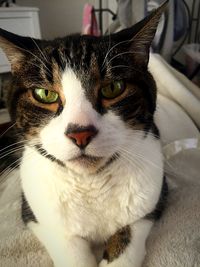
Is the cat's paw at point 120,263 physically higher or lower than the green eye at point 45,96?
lower

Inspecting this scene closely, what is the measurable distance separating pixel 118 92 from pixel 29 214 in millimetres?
399

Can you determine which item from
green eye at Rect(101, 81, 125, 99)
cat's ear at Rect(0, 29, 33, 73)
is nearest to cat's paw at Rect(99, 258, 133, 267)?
green eye at Rect(101, 81, 125, 99)

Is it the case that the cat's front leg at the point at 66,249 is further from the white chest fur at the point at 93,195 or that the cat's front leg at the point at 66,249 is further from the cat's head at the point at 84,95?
the cat's head at the point at 84,95

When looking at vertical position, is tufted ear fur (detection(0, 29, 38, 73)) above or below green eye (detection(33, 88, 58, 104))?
above

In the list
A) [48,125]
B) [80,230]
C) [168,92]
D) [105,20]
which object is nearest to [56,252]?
[80,230]

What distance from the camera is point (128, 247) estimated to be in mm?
629

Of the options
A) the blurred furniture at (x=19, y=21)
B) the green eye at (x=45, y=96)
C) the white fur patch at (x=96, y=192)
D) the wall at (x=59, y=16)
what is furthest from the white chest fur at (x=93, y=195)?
the wall at (x=59, y=16)

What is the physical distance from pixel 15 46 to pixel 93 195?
0.35 metres

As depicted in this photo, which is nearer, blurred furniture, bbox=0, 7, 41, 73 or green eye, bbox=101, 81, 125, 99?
green eye, bbox=101, 81, 125, 99

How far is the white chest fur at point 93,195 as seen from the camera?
636mm

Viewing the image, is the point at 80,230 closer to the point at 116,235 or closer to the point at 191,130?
the point at 116,235

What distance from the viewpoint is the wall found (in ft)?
6.44

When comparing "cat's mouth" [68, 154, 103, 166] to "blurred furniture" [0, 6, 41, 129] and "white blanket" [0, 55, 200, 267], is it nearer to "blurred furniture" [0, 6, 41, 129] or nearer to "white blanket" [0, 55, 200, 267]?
"white blanket" [0, 55, 200, 267]

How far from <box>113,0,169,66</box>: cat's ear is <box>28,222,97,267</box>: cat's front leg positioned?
1.36 ft
